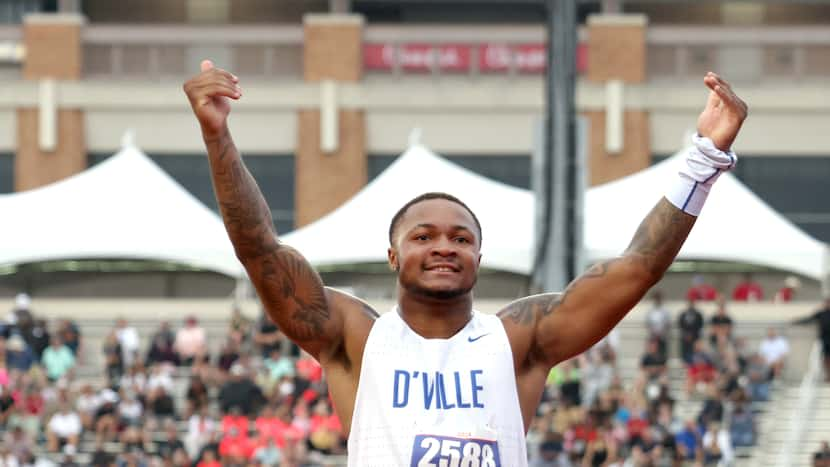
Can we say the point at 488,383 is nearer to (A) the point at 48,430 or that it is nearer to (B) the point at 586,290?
(B) the point at 586,290

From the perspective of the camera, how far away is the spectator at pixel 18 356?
21.8 meters

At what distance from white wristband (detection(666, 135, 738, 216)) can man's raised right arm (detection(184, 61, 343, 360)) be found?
0.96 meters

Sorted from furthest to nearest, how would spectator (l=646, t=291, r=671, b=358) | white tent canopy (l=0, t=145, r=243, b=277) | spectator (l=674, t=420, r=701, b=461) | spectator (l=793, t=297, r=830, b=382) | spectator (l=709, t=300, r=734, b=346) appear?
1. white tent canopy (l=0, t=145, r=243, b=277)
2. spectator (l=646, t=291, r=671, b=358)
3. spectator (l=793, t=297, r=830, b=382)
4. spectator (l=709, t=300, r=734, b=346)
5. spectator (l=674, t=420, r=701, b=461)

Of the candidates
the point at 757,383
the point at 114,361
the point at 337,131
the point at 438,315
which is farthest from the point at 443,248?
the point at 337,131

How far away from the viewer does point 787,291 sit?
2889 cm

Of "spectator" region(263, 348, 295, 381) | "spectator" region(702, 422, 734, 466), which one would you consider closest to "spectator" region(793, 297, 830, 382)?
"spectator" region(702, 422, 734, 466)

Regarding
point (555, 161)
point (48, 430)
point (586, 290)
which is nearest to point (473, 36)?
point (555, 161)

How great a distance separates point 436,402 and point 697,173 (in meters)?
0.90

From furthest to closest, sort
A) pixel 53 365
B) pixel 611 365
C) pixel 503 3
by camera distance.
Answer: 1. pixel 503 3
2. pixel 53 365
3. pixel 611 365

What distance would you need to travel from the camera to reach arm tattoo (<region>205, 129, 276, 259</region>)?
4.64 meters

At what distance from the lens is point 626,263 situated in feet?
15.9

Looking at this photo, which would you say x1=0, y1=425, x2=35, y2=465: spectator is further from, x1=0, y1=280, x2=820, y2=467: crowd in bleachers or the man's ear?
the man's ear

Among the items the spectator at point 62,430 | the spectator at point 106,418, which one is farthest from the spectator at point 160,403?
the spectator at point 62,430

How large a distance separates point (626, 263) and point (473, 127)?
1308 inches
